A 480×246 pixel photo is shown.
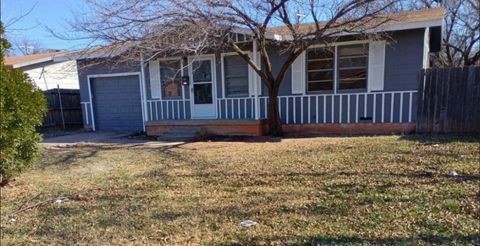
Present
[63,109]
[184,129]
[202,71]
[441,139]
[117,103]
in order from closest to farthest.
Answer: [441,139] < [184,129] < [202,71] < [117,103] < [63,109]

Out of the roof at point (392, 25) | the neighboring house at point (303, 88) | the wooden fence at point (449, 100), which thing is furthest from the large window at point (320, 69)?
the wooden fence at point (449, 100)

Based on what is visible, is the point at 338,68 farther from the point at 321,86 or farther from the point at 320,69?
the point at 321,86

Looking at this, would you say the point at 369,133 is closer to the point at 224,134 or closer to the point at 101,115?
the point at 224,134

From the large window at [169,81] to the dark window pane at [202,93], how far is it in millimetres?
623

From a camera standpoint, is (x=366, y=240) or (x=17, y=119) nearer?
(x=366, y=240)

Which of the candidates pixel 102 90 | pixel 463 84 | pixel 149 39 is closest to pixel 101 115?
pixel 102 90

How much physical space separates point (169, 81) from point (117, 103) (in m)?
2.56

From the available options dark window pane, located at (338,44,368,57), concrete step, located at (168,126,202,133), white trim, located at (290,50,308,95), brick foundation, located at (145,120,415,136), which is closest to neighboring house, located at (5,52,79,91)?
concrete step, located at (168,126,202,133)

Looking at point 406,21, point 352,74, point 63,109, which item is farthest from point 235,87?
point 63,109

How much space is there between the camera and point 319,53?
10383 millimetres

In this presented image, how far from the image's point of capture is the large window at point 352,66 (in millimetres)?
9945

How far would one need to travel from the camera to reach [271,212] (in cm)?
400

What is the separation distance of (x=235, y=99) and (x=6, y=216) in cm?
769

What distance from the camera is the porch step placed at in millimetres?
10234
